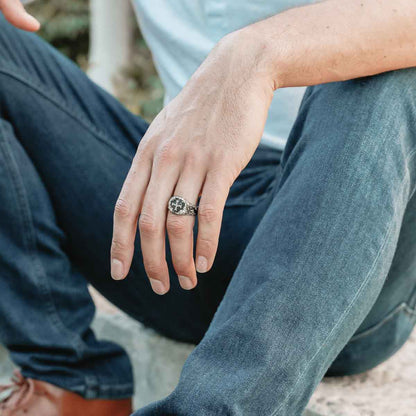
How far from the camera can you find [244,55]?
771mm

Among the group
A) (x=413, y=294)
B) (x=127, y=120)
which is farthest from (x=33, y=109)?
(x=413, y=294)

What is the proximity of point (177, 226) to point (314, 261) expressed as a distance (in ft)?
0.57

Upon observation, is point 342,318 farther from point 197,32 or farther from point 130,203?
point 197,32

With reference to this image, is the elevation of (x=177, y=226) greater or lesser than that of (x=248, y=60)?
lesser

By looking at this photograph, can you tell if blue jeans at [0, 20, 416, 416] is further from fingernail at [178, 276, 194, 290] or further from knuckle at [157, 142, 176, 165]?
knuckle at [157, 142, 176, 165]

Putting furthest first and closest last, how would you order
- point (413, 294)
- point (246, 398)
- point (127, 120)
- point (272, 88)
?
1. point (127, 120)
2. point (413, 294)
3. point (272, 88)
4. point (246, 398)

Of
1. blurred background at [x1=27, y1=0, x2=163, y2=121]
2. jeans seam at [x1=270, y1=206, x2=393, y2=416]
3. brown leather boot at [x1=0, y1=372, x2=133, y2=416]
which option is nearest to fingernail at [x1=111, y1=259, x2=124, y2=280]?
jeans seam at [x1=270, y1=206, x2=393, y2=416]

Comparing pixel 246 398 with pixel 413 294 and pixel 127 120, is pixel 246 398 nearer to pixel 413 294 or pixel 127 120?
pixel 413 294

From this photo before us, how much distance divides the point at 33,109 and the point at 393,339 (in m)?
0.79

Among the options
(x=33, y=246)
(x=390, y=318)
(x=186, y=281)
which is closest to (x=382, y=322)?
(x=390, y=318)

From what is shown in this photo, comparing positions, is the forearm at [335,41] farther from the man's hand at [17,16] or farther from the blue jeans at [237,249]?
the man's hand at [17,16]

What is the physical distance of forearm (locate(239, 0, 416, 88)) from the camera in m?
0.78

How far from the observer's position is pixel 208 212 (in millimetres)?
732

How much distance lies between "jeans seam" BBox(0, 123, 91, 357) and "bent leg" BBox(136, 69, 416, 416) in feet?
1.38
